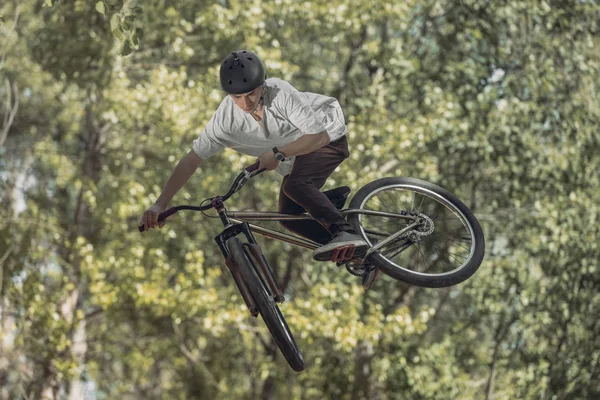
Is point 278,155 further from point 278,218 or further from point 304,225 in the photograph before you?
point 304,225

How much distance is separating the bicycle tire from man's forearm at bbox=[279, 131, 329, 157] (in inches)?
23.9

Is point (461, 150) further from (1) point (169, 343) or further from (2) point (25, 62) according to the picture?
(2) point (25, 62)

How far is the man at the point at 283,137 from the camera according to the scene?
534cm

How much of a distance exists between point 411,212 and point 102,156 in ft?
36.5

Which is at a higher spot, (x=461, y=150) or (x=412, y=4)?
(x=412, y=4)

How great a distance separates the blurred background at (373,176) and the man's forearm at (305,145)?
7.26 meters

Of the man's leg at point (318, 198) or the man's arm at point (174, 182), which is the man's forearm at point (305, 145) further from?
the man's arm at point (174, 182)

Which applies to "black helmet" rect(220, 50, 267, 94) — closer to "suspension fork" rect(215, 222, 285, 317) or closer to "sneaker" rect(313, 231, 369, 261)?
"suspension fork" rect(215, 222, 285, 317)

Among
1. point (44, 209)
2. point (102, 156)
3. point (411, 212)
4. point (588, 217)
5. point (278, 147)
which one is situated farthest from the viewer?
point (44, 209)

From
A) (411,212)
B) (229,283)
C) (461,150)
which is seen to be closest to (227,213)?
(411,212)

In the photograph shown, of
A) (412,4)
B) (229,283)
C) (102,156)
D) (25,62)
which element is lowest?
(229,283)

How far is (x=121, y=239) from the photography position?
50.6 feet

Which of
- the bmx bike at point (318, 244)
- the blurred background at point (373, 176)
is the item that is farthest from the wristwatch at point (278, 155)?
the blurred background at point (373, 176)

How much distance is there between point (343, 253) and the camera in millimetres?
5508
